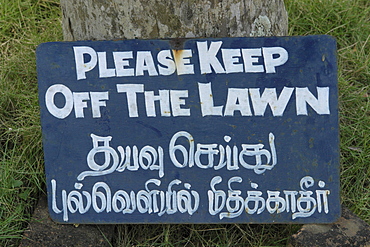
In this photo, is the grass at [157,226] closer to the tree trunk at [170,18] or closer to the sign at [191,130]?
the sign at [191,130]

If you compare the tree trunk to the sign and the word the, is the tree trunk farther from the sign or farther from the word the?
the word the

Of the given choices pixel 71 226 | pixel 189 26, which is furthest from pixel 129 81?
pixel 71 226

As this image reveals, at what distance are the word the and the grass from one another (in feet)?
0.50

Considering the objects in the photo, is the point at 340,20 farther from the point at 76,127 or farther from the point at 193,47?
the point at 76,127

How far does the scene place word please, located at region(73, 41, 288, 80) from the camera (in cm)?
200

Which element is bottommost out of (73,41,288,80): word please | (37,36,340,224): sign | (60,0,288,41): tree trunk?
(37,36,340,224): sign

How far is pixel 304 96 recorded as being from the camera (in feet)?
6.61

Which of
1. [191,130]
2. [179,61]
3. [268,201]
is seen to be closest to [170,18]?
[179,61]

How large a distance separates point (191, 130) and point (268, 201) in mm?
475

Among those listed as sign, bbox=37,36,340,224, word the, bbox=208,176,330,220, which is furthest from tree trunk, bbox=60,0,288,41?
word the, bbox=208,176,330,220

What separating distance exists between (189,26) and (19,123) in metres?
1.12

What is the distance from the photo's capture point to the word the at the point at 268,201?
81.4 inches

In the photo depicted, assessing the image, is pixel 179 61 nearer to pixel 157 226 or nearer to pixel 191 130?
pixel 191 130

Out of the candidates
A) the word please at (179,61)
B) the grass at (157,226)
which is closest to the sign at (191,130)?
the word please at (179,61)
